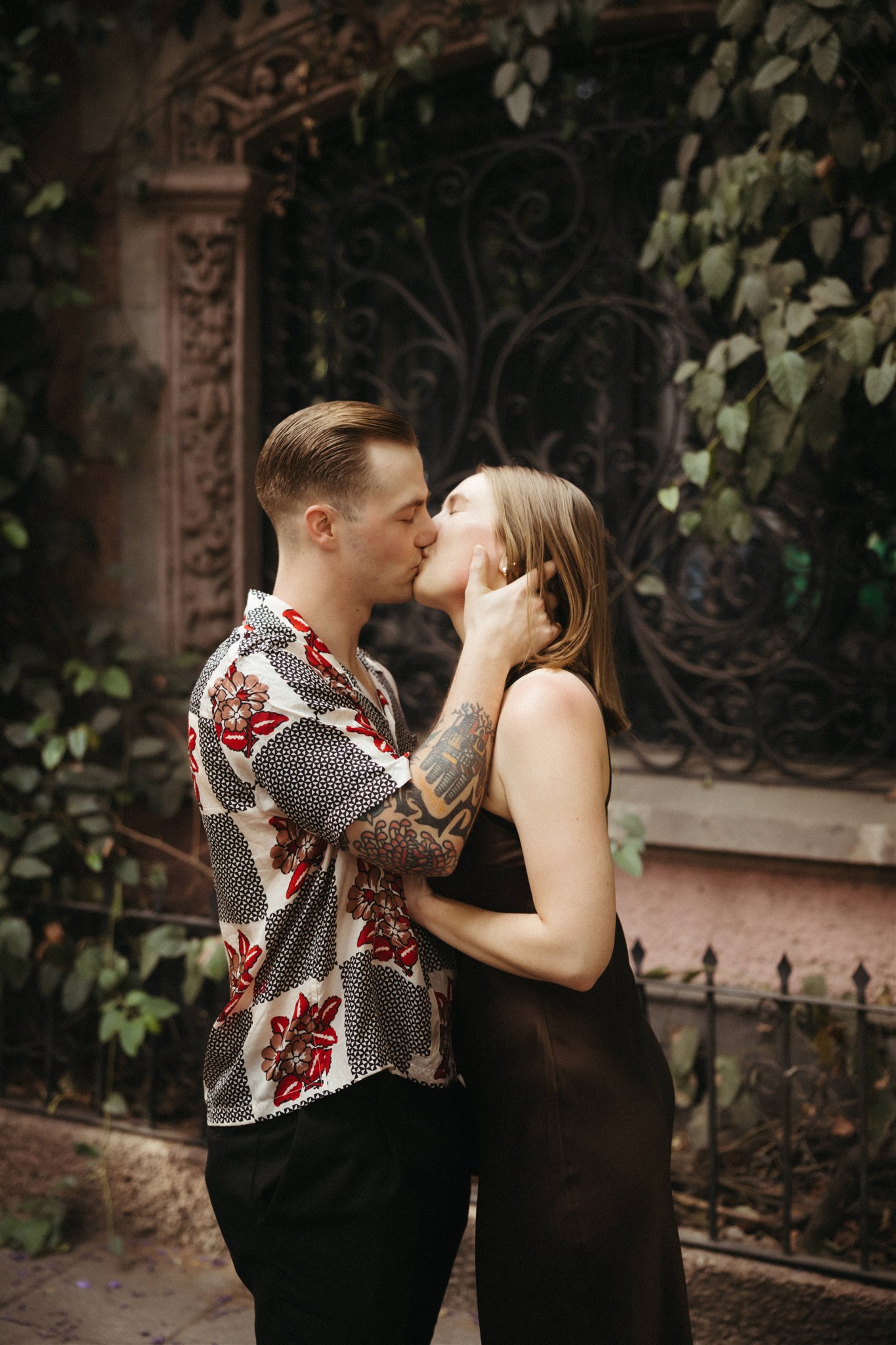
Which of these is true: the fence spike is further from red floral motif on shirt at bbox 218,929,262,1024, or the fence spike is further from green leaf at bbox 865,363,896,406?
red floral motif on shirt at bbox 218,929,262,1024

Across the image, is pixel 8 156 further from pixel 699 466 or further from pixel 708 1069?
pixel 708 1069

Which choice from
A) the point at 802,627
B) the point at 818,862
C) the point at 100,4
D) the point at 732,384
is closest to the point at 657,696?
the point at 802,627

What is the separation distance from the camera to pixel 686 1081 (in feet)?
11.4

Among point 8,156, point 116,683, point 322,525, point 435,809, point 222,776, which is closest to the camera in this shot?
point 435,809

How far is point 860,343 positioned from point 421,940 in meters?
1.90

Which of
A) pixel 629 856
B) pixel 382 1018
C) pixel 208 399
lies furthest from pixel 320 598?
pixel 208 399

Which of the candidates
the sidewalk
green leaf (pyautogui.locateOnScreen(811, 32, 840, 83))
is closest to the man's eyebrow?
green leaf (pyautogui.locateOnScreen(811, 32, 840, 83))

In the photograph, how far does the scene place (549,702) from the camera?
1.81m

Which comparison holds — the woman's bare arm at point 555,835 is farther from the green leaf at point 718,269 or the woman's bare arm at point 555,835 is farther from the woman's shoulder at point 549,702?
the green leaf at point 718,269

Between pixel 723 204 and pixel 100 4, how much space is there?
2.33m

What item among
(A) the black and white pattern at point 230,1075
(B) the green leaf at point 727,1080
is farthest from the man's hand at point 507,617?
(B) the green leaf at point 727,1080

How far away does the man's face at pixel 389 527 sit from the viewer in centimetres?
193

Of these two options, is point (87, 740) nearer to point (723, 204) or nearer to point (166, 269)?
point (166, 269)

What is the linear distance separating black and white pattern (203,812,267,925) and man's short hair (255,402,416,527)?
51 cm
